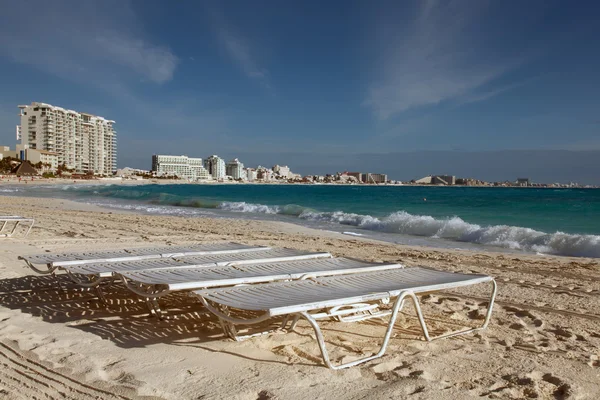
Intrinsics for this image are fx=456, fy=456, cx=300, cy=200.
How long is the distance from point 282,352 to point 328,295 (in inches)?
23.3

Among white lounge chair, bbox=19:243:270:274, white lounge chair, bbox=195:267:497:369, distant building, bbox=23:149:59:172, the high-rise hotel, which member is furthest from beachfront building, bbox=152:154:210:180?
white lounge chair, bbox=195:267:497:369

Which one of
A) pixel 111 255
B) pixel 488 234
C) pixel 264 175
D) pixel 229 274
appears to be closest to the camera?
pixel 229 274

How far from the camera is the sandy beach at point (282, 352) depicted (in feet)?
9.40

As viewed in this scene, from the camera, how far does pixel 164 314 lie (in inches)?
176

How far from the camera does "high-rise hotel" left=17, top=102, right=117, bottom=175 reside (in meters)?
119

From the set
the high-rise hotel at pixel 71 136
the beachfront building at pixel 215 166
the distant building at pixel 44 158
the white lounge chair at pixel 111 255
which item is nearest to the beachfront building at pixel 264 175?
the beachfront building at pixel 215 166

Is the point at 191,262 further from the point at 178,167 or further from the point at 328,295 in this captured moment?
the point at 178,167

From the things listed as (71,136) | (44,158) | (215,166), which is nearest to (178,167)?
(215,166)

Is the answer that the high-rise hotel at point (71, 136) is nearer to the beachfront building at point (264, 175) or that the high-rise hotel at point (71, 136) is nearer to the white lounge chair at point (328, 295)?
the beachfront building at point (264, 175)

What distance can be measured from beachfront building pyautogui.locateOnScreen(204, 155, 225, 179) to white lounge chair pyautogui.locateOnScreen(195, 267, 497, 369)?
189 m

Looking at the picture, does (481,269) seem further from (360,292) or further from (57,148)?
(57,148)

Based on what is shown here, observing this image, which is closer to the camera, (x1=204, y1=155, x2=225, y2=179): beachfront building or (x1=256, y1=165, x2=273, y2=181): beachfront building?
(x1=256, y1=165, x2=273, y2=181): beachfront building

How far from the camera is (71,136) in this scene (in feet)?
419

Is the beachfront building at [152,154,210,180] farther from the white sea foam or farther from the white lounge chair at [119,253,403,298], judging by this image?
the white lounge chair at [119,253,403,298]
